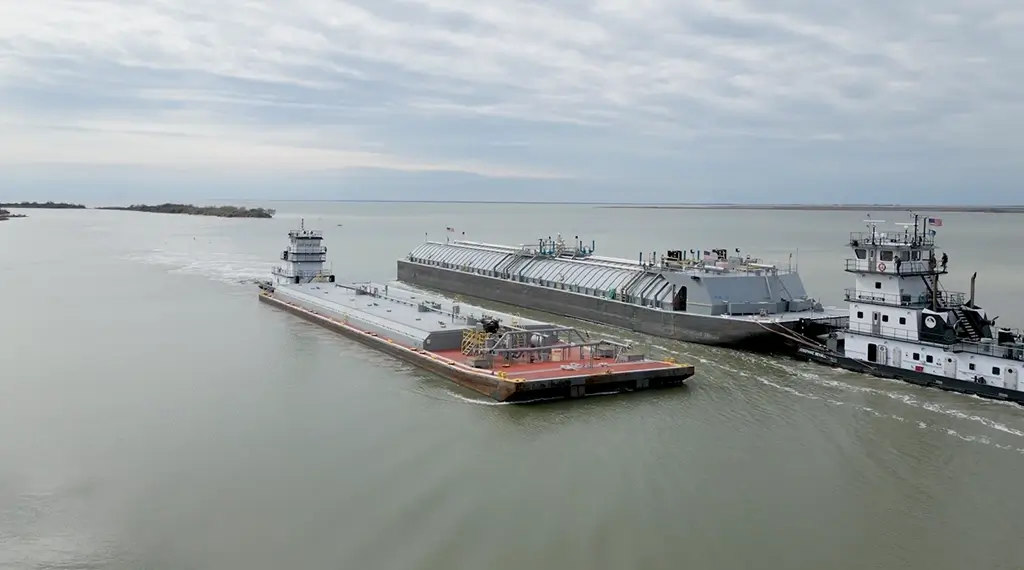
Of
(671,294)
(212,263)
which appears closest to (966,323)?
(671,294)

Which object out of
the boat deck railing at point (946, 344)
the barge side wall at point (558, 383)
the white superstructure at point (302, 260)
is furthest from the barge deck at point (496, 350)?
the white superstructure at point (302, 260)

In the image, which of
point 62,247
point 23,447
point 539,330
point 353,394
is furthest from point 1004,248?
point 62,247

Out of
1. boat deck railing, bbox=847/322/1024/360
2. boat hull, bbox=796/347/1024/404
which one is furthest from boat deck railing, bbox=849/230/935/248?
boat hull, bbox=796/347/1024/404

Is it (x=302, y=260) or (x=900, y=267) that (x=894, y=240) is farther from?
(x=302, y=260)

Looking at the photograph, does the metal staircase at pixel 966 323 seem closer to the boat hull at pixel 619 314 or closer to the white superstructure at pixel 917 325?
the white superstructure at pixel 917 325

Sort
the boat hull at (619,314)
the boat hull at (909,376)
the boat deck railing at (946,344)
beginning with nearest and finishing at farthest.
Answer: the boat deck railing at (946,344)
the boat hull at (909,376)
the boat hull at (619,314)

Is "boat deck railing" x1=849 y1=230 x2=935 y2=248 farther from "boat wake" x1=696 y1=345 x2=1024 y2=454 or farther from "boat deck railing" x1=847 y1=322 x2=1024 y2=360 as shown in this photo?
"boat wake" x1=696 y1=345 x2=1024 y2=454
